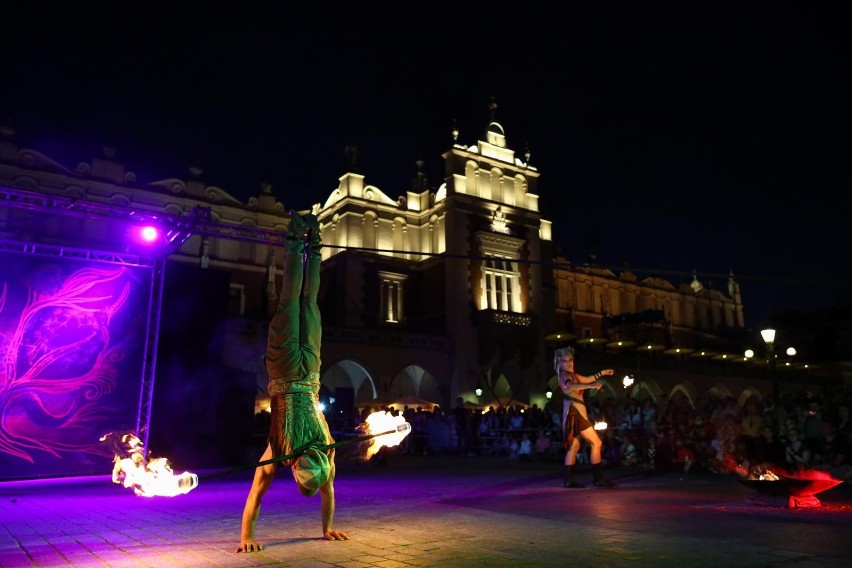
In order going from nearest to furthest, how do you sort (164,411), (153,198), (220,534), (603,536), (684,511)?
1. (603,536)
2. (220,534)
3. (684,511)
4. (164,411)
5. (153,198)

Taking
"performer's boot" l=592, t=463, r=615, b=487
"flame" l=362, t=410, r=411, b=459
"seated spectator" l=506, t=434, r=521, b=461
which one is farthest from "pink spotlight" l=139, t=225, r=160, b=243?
"seated spectator" l=506, t=434, r=521, b=461

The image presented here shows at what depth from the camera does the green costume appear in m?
5.21

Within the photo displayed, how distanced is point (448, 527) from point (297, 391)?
2.15m

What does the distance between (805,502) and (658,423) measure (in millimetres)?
8482

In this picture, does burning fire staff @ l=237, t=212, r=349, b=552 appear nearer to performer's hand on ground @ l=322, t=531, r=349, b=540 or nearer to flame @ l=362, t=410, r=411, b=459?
performer's hand on ground @ l=322, t=531, r=349, b=540

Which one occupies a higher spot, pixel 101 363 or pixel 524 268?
pixel 524 268

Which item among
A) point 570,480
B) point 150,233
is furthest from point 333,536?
point 150,233

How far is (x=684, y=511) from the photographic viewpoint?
23.7ft

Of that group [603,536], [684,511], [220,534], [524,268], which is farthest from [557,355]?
[524,268]

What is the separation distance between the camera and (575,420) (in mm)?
10500

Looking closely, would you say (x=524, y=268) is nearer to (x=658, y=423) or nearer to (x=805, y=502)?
(x=658, y=423)

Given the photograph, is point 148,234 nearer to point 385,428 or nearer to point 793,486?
point 385,428

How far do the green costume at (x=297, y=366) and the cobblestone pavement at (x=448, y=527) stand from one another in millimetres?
678

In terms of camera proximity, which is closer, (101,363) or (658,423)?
(101,363)
